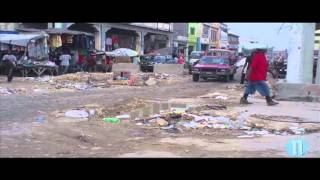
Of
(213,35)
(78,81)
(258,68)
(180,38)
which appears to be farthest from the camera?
(213,35)

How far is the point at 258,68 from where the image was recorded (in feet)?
47.9

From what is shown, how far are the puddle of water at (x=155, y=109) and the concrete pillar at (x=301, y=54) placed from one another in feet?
15.2

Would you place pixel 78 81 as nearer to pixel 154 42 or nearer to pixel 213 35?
pixel 154 42

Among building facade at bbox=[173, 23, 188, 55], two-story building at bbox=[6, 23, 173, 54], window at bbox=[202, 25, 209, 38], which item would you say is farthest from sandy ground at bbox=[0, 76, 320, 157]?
window at bbox=[202, 25, 209, 38]

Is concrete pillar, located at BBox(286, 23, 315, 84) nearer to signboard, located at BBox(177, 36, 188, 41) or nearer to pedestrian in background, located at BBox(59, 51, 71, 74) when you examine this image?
pedestrian in background, located at BBox(59, 51, 71, 74)

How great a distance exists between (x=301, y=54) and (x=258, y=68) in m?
2.84

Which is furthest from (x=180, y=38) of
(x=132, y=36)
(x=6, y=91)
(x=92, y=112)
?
(x=92, y=112)

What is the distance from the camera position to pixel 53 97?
55.4 feet

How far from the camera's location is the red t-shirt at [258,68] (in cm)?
1450

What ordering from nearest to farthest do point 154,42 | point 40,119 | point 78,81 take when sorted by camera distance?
point 40,119 → point 78,81 → point 154,42

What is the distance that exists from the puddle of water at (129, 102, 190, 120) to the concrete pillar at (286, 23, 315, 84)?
4.65 meters
